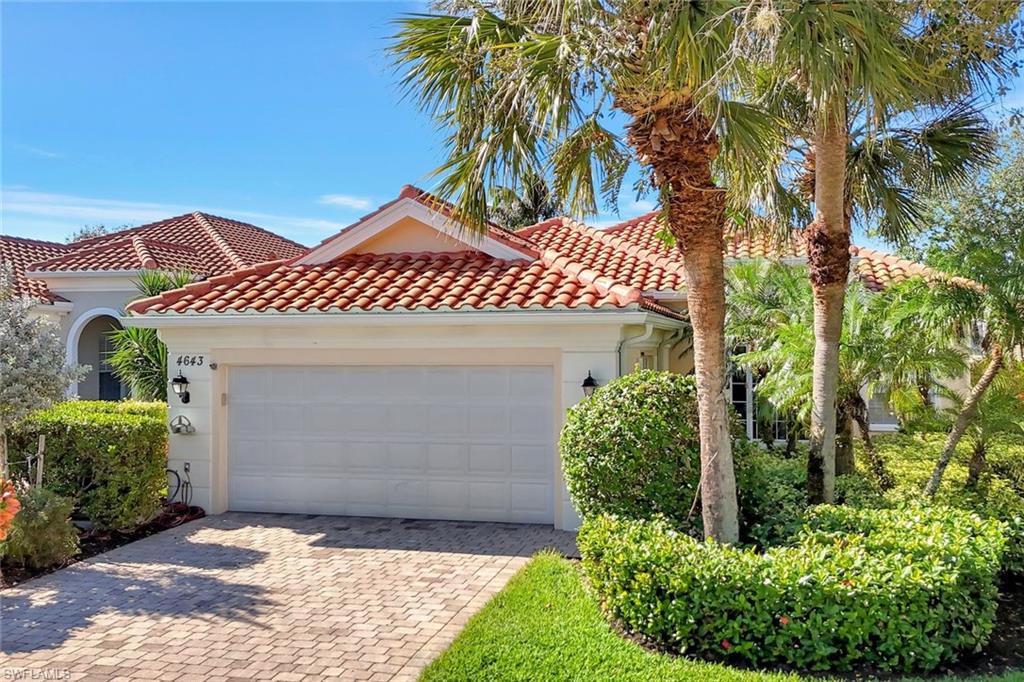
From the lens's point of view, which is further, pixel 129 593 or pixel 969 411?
pixel 969 411

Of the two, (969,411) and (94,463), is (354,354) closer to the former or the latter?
(94,463)

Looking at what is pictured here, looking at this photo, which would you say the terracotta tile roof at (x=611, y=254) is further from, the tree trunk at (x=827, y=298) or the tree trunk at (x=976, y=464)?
the tree trunk at (x=976, y=464)

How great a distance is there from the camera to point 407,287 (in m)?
11.9

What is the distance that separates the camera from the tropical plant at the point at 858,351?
10.4 metres

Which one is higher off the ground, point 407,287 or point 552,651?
point 407,287

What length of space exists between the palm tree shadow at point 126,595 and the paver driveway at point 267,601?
2 cm

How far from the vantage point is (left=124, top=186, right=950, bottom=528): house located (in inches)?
429

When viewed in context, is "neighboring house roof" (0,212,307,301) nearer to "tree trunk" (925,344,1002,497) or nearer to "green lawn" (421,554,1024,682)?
"green lawn" (421,554,1024,682)

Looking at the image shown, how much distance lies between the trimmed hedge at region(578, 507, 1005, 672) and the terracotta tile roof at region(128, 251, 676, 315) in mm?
4379

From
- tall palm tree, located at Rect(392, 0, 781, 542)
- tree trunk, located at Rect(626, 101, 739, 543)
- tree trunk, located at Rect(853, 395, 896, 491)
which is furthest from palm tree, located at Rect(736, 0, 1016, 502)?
tree trunk, located at Rect(853, 395, 896, 491)

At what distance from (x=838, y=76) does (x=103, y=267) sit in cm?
2187

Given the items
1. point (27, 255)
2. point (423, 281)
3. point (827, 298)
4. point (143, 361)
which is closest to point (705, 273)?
point (827, 298)

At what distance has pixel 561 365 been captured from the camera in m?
10.9

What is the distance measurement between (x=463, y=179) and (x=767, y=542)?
17.3 feet
